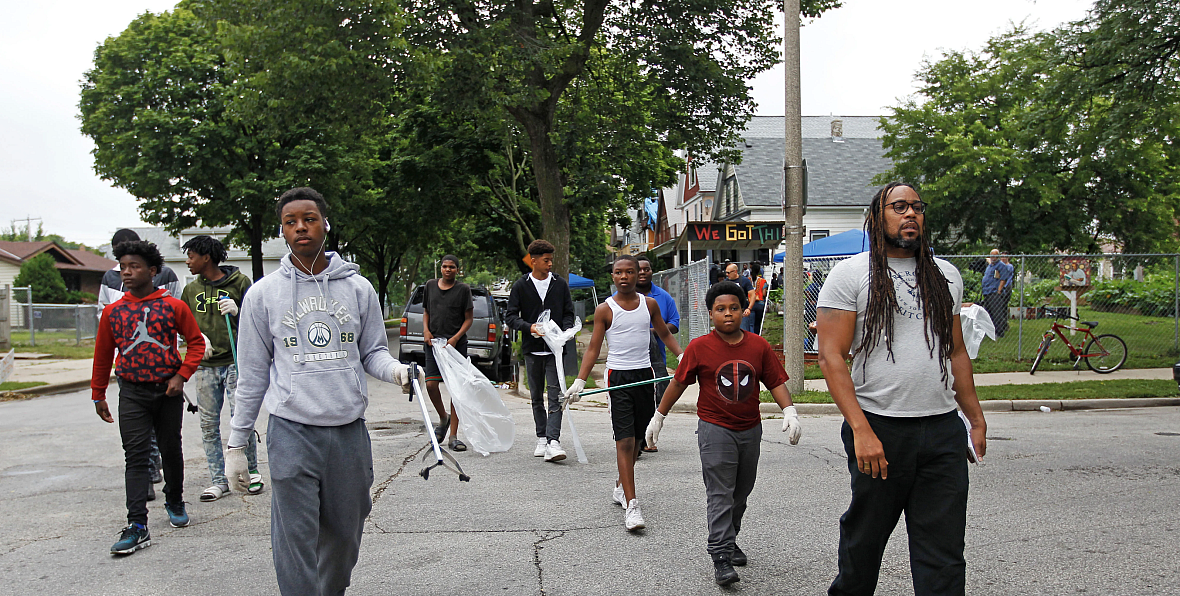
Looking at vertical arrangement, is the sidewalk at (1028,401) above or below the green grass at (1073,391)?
below

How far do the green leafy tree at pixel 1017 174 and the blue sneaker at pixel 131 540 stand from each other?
1101 inches

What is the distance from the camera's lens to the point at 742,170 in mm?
38062

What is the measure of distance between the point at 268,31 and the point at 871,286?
14415mm

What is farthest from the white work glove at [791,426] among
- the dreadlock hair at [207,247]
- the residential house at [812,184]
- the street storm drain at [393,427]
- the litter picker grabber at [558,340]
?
the residential house at [812,184]

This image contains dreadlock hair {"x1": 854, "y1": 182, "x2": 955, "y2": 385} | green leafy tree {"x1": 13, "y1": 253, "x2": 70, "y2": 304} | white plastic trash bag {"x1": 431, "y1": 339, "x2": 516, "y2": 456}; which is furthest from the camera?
green leafy tree {"x1": 13, "y1": 253, "x2": 70, "y2": 304}

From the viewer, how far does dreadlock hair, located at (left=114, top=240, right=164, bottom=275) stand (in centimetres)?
514

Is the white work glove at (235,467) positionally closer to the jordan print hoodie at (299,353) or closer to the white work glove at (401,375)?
the jordan print hoodie at (299,353)

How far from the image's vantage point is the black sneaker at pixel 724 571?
4152 mm

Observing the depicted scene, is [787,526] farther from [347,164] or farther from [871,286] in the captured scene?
[347,164]

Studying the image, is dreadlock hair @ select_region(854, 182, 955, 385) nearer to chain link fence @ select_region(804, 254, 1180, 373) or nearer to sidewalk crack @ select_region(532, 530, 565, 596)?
sidewalk crack @ select_region(532, 530, 565, 596)

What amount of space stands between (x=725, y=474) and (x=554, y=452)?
3.23 m

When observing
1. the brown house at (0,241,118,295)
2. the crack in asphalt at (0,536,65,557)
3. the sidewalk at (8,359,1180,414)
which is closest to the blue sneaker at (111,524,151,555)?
the crack in asphalt at (0,536,65,557)

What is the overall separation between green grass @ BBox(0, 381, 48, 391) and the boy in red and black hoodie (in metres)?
11.2

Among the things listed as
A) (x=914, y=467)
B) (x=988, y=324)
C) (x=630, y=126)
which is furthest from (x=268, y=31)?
(x=914, y=467)
